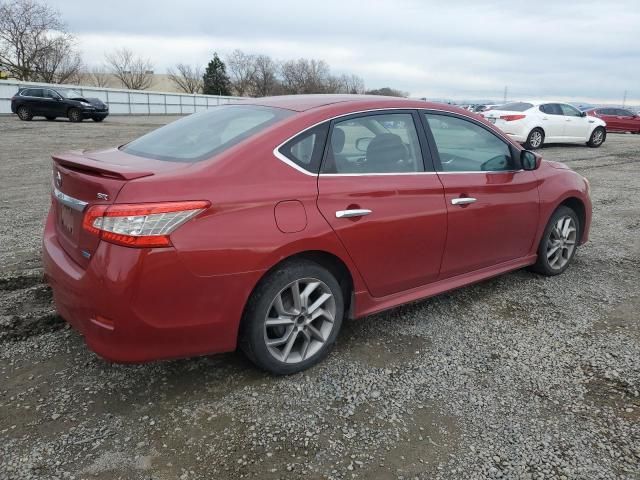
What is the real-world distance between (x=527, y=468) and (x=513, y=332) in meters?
1.43

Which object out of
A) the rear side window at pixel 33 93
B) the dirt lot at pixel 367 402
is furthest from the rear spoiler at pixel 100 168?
the rear side window at pixel 33 93

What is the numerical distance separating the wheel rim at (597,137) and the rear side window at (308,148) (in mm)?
17284

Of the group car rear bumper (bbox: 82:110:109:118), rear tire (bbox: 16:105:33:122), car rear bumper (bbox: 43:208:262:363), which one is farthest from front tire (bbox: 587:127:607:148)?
rear tire (bbox: 16:105:33:122)

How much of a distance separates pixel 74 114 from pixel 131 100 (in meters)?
15.4

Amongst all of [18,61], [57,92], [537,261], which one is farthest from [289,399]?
[18,61]

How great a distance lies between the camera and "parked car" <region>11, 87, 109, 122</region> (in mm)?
22688

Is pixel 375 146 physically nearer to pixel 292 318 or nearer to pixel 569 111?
pixel 292 318

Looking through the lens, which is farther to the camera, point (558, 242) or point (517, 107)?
point (517, 107)

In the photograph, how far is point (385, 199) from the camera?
3.15 meters

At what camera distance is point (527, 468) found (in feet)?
7.62

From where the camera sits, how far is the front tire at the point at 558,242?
4496mm

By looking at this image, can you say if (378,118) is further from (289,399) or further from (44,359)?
(44,359)

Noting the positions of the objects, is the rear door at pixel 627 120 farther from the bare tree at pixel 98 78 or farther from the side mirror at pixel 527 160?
the bare tree at pixel 98 78

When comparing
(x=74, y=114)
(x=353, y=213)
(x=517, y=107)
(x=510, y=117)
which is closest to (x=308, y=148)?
(x=353, y=213)
